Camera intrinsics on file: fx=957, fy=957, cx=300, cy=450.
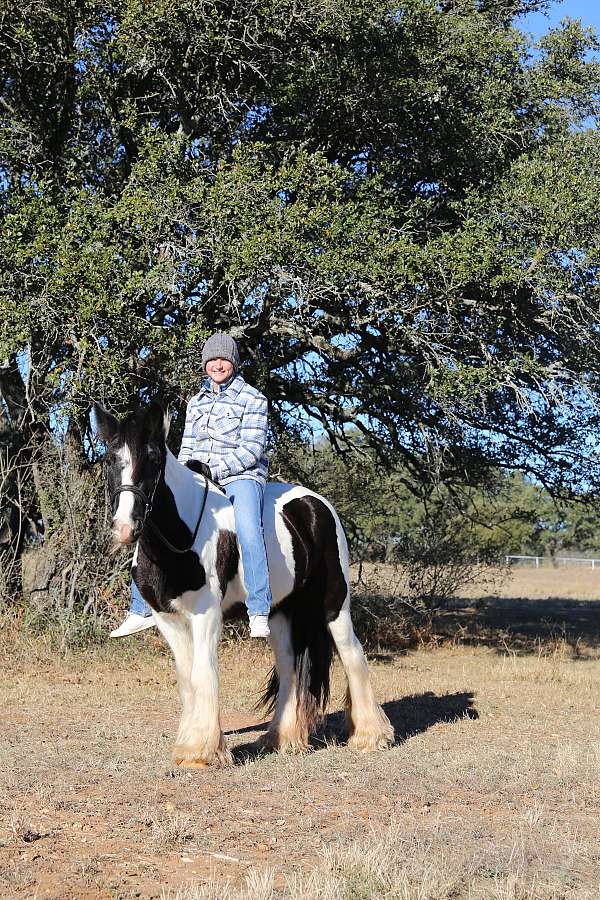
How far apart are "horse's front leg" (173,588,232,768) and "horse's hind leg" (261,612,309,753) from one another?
763 mm

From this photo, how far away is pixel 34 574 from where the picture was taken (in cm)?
1248

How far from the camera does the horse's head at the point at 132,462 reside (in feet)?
17.4

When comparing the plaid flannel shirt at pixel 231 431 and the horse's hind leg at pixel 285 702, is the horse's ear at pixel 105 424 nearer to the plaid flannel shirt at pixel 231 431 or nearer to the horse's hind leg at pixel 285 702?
the plaid flannel shirt at pixel 231 431

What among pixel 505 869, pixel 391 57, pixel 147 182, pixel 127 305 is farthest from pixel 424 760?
pixel 391 57

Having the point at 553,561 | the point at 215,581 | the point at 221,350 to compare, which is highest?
the point at 221,350

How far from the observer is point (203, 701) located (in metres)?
5.96

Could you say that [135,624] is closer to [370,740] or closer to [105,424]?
[105,424]

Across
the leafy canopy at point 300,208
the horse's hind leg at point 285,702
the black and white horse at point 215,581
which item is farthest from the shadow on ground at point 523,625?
the horse's hind leg at point 285,702

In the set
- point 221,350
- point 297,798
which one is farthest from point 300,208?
Result: point 297,798

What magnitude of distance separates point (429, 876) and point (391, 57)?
9814mm

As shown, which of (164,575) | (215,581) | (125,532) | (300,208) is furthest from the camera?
(300,208)

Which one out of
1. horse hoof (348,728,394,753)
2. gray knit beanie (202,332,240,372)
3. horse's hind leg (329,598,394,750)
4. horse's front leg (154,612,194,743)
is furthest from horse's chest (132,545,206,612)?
horse hoof (348,728,394,753)

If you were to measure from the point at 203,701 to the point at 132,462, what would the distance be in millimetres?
1614

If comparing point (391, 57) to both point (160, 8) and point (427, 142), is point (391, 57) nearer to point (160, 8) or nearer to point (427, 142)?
point (427, 142)
